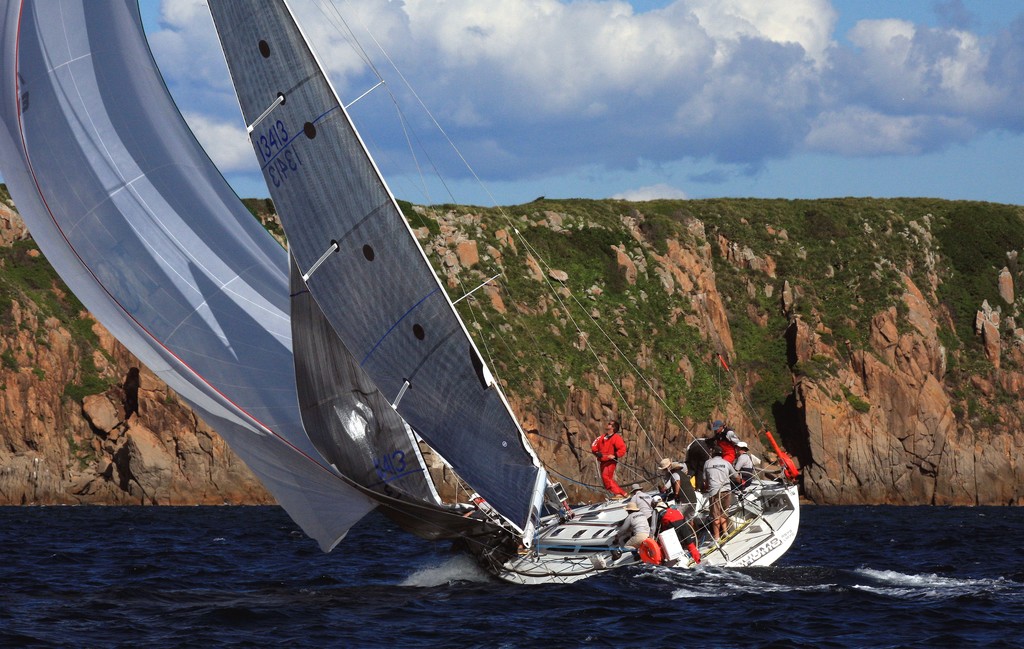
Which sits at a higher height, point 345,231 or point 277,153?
point 277,153

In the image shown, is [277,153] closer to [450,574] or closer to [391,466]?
[391,466]

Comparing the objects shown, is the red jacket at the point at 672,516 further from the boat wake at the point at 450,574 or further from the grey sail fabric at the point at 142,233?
the grey sail fabric at the point at 142,233

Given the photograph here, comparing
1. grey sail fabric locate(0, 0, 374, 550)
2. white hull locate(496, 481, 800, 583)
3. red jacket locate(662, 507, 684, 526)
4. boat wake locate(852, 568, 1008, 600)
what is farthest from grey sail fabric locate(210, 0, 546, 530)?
→ boat wake locate(852, 568, 1008, 600)

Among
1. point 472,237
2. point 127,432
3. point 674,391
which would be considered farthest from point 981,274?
point 127,432

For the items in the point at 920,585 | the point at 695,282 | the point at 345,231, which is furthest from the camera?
the point at 695,282

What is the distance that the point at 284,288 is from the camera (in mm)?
21359

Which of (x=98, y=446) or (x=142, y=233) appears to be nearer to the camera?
(x=142, y=233)

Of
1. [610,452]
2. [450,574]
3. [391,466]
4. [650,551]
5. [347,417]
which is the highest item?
[347,417]

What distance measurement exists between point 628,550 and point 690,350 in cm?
4580

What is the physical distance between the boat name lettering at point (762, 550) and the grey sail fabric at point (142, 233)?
6.62m

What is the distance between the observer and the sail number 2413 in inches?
731

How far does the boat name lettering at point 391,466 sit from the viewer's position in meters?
20.0

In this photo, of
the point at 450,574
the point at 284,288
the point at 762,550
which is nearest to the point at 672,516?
the point at 762,550

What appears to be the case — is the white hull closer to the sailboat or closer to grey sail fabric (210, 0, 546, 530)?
the sailboat
